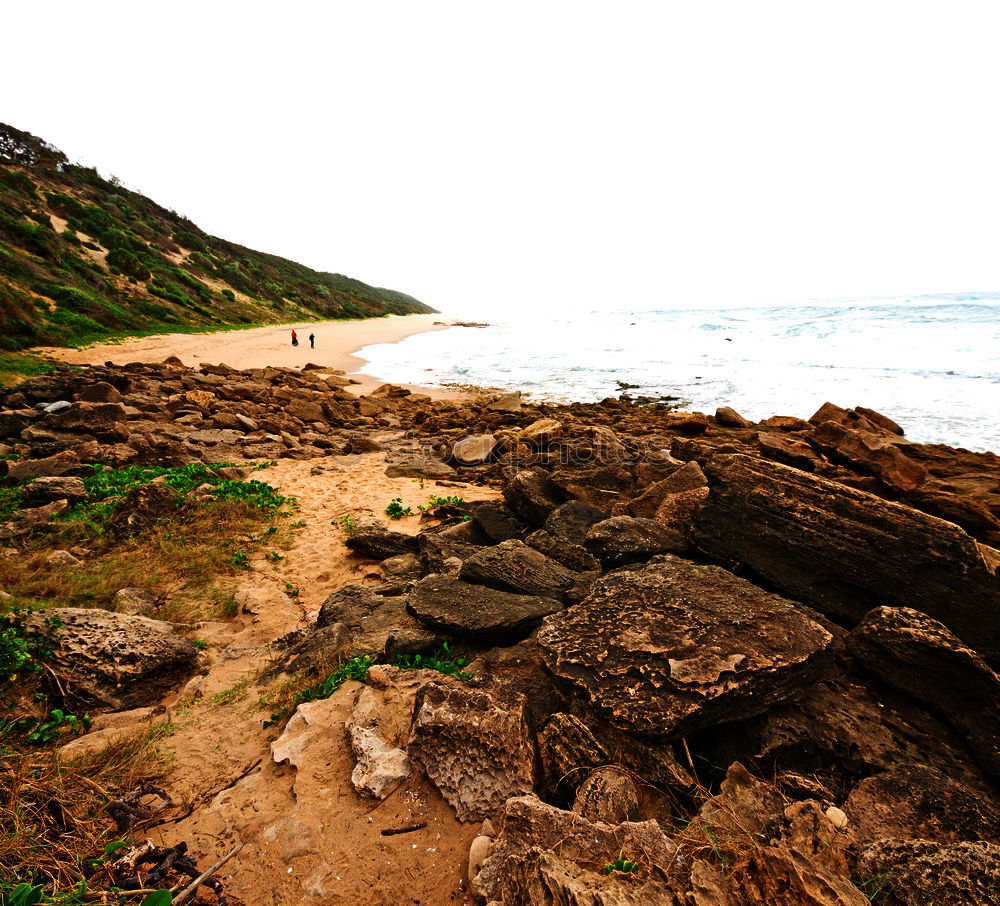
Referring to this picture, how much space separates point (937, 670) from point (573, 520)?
11.3 feet

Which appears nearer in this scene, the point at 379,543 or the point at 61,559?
the point at 61,559

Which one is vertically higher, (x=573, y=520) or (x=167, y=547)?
(x=573, y=520)

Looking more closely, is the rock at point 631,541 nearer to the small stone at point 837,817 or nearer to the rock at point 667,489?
the rock at point 667,489

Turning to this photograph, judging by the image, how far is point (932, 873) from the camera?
1912mm

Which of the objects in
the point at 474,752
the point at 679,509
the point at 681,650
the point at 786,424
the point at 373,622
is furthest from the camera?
the point at 786,424

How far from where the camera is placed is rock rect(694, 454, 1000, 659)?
134 inches

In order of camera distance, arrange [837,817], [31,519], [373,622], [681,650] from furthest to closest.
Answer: [31,519] → [373,622] → [681,650] → [837,817]

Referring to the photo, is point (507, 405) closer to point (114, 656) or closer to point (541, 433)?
point (541, 433)

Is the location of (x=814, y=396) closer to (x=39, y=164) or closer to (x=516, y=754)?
(x=516, y=754)

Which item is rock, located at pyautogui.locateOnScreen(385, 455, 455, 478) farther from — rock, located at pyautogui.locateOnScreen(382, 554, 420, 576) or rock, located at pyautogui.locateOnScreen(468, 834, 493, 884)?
rock, located at pyautogui.locateOnScreen(468, 834, 493, 884)

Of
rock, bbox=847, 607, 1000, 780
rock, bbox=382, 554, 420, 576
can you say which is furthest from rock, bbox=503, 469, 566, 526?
rock, bbox=847, 607, 1000, 780

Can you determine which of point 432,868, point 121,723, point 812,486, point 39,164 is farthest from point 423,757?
point 39,164

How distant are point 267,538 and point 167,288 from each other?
4216 centimetres

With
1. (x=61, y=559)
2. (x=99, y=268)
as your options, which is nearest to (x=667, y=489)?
(x=61, y=559)
